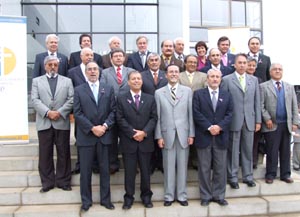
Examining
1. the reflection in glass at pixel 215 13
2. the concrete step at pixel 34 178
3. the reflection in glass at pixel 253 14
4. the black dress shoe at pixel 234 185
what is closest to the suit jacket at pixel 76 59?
the concrete step at pixel 34 178

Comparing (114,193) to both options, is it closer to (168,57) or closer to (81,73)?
(81,73)

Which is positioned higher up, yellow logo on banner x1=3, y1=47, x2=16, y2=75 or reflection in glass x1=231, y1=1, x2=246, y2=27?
reflection in glass x1=231, y1=1, x2=246, y2=27

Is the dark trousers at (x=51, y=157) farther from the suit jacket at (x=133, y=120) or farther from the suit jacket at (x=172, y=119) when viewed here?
the suit jacket at (x=172, y=119)

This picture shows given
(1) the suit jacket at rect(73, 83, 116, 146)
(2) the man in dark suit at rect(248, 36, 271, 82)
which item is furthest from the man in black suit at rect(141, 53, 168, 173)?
(2) the man in dark suit at rect(248, 36, 271, 82)

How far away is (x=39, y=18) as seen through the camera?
39.9ft

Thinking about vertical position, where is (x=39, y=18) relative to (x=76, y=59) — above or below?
above

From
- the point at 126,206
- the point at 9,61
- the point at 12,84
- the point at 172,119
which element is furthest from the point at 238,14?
the point at 126,206

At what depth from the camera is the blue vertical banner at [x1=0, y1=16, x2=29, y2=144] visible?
18.8 feet

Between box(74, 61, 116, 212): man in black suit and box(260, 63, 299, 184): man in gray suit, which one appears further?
box(260, 63, 299, 184): man in gray suit

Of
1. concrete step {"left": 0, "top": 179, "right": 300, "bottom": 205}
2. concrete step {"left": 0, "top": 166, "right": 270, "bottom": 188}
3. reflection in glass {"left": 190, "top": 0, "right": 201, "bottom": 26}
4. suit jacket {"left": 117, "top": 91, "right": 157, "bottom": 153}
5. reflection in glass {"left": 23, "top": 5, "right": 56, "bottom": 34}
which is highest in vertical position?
reflection in glass {"left": 190, "top": 0, "right": 201, "bottom": 26}

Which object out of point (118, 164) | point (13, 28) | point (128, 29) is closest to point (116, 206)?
point (118, 164)

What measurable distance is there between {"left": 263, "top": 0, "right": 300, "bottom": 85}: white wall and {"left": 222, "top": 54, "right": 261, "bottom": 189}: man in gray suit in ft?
35.0

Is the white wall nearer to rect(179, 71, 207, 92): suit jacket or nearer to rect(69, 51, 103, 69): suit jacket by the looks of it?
rect(179, 71, 207, 92): suit jacket

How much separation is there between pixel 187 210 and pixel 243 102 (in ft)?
5.64
